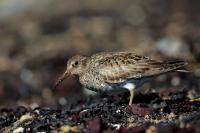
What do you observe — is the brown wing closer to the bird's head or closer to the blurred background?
the bird's head

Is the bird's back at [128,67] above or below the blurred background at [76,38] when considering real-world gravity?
below

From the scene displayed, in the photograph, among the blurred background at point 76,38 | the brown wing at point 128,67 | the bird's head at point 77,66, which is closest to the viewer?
the brown wing at point 128,67

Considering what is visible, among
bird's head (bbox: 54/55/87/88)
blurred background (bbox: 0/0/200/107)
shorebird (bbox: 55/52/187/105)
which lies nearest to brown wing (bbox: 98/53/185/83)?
shorebird (bbox: 55/52/187/105)

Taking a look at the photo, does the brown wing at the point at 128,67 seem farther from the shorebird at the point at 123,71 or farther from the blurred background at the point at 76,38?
the blurred background at the point at 76,38

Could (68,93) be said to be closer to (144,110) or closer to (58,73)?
(58,73)

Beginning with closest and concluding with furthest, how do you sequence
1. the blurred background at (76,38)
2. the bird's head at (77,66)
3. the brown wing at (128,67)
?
the brown wing at (128,67) → the bird's head at (77,66) → the blurred background at (76,38)

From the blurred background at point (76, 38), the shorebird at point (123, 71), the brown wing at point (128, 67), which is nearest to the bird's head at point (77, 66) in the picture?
the shorebird at point (123, 71)
